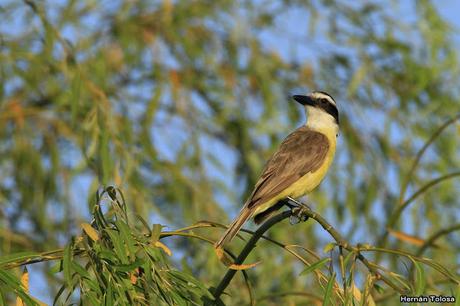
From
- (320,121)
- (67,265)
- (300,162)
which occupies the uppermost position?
(320,121)

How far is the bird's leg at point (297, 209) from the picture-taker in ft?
14.7

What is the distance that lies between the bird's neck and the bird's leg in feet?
3.53


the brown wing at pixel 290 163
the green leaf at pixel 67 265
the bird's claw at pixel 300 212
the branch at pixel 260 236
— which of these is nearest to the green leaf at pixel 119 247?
the green leaf at pixel 67 265

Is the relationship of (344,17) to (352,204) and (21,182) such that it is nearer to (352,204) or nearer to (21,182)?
(352,204)

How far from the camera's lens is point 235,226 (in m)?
4.02

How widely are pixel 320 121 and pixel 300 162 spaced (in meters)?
0.93

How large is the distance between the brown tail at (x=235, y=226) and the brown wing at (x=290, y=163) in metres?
0.13

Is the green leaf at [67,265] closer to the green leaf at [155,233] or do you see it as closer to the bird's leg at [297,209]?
the green leaf at [155,233]

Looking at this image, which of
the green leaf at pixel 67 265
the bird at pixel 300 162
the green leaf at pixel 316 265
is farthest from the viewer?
the bird at pixel 300 162

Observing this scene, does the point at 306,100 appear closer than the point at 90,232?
No

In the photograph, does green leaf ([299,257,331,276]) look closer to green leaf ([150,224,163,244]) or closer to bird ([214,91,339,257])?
green leaf ([150,224,163,244])

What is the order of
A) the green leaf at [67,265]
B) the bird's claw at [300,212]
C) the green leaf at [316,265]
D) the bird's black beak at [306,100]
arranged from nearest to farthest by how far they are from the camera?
1. the green leaf at [67,265]
2. the green leaf at [316,265]
3. the bird's claw at [300,212]
4. the bird's black beak at [306,100]

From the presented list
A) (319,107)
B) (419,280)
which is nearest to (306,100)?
(319,107)

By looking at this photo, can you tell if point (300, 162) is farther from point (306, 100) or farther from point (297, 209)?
point (306, 100)
